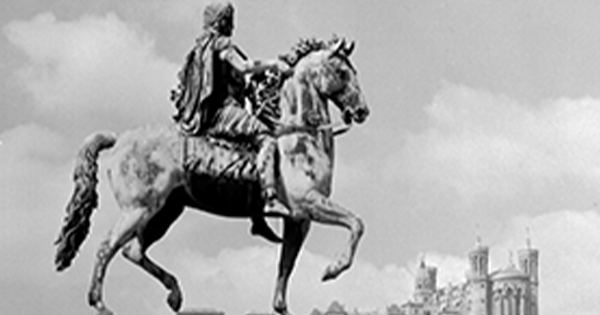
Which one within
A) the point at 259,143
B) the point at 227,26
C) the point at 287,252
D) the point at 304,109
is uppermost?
the point at 227,26

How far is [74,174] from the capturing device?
14414 millimetres

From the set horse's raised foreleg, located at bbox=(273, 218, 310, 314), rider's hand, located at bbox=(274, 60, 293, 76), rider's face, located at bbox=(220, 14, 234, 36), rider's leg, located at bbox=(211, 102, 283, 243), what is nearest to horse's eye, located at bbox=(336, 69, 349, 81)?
rider's hand, located at bbox=(274, 60, 293, 76)

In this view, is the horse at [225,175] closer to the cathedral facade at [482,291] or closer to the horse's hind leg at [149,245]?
the horse's hind leg at [149,245]

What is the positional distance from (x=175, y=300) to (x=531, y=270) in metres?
171

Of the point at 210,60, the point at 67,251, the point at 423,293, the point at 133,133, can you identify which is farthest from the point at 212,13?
the point at 423,293

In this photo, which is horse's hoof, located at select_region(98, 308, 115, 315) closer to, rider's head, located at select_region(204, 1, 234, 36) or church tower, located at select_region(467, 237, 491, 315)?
rider's head, located at select_region(204, 1, 234, 36)

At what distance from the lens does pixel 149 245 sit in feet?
48.2

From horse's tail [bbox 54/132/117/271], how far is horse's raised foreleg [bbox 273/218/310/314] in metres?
2.08

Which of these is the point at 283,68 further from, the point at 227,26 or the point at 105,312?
the point at 105,312

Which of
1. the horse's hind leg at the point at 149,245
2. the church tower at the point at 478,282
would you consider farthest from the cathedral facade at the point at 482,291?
the horse's hind leg at the point at 149,245

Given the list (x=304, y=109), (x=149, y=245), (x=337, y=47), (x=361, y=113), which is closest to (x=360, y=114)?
(x=361, y=113)

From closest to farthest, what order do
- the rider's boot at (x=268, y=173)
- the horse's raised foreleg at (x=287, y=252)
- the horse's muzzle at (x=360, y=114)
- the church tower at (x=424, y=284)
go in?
the rider's boot at (x=268, y=173), the horse's muzzle at (x=360, y=114), the horse's raised foreleg at (x=287, y=252), the church tower at (x=424, y=284)

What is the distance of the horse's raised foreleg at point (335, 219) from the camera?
13367mm

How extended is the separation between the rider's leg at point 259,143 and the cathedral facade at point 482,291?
154 metres
